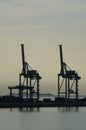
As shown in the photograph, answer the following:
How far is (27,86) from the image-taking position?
650 feet

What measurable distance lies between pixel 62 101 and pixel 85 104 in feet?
A: 19.5

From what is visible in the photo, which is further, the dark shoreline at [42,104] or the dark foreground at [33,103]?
the dark foreground at [33,103]

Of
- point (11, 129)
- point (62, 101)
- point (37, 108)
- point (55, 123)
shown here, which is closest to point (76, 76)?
point (62, 101)

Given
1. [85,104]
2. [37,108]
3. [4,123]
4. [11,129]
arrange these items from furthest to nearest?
[85,104] < [37,108] < [4,123] < [11,129]

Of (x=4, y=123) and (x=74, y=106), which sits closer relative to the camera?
(x=4, y=123)

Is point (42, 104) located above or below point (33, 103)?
below

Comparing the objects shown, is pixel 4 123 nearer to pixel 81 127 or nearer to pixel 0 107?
pixel 81 127

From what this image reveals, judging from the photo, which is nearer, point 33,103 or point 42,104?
point 42,104

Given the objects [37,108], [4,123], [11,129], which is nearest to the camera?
[11,129]

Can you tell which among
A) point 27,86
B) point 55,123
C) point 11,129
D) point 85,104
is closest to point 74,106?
point 85,104

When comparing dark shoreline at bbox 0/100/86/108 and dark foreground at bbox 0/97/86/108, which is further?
dark foreground at bbox 0/97/86/108

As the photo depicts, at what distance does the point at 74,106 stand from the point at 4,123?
235 ft

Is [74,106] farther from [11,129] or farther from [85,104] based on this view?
[11,129]

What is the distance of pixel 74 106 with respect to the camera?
187125mm
